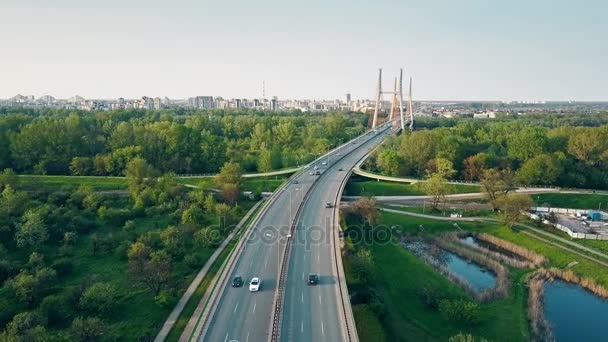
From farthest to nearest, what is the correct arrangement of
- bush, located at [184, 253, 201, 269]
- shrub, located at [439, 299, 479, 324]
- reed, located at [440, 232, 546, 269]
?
reed, located at [440, 232, 546, 269]
bush, located at [184, 253, 201, 269]
shrub, located at [439, 299, 479, 324]

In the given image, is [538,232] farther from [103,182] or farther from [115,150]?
[115,150]

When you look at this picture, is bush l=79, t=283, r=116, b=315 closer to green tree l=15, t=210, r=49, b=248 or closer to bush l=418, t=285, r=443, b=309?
green tree l=15, t=210, r=49, b=248

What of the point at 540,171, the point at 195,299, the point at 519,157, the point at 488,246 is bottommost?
the point at 488,246

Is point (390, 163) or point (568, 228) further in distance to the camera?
point (390, 163)

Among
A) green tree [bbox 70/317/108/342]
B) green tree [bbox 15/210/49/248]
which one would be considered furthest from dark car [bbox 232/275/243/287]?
green tree [bbox 15/210/49/248]

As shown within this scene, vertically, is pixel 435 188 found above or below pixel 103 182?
above

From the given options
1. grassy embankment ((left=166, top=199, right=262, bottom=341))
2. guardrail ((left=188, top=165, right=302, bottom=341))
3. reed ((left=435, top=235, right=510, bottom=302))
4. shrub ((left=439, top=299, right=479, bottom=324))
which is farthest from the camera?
reed ((left=435, top=235, right=510, bottom=302))

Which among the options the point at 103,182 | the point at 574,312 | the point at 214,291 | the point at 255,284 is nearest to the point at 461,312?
the point at 574,312
